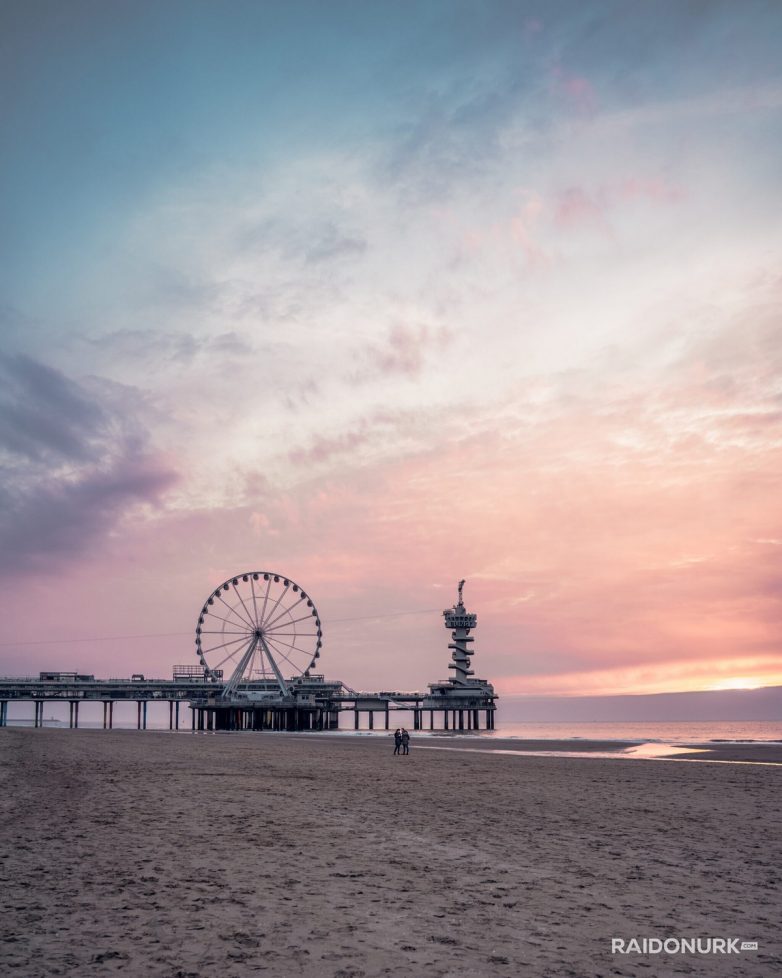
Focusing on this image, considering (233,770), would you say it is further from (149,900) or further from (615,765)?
(149,900)

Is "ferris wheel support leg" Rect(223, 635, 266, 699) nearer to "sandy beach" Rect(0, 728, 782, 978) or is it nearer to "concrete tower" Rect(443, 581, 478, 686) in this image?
"concrete tower" Rect(443, 581, 478, 686)

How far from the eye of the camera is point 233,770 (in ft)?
99.0

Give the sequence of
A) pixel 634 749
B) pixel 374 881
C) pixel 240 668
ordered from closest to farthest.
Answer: pixel 374 881 < pixel 634 749 < pixel 240 668

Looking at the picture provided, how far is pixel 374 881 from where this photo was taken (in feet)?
36.7

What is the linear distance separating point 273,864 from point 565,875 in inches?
167

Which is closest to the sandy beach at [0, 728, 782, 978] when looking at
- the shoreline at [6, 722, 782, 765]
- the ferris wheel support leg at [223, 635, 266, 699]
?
the shoreline at [6, 722, 782, 765]

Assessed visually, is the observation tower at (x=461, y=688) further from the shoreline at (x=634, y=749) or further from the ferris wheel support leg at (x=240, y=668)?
the shoreline at (x=634, y=749)

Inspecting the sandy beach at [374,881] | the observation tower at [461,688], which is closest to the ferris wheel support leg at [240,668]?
the observation tower at [461,688]

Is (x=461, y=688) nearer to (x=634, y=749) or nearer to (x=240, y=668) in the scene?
(x=240, y=668)

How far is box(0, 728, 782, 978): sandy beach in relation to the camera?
26.0 ft

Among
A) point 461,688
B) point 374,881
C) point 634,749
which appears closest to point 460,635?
point 461,688

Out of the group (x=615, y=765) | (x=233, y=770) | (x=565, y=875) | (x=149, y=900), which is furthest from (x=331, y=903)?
(x=615, y=765)

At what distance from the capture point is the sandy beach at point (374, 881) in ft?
26.0

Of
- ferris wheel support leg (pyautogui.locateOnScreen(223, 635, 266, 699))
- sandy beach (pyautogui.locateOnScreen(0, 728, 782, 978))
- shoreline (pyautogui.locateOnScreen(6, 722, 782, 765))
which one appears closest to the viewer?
sandy beach (pyautogui.locateOnScreen(0, 728, 782, 978))
